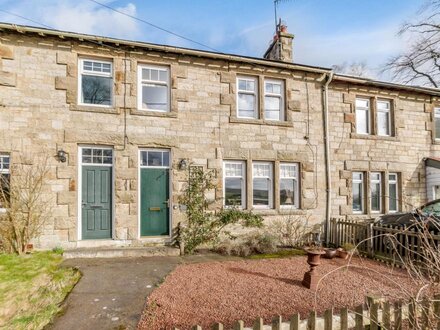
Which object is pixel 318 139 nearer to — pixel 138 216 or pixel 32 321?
pixel 138 216

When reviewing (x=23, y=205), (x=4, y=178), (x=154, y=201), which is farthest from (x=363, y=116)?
(x=4, y=178)

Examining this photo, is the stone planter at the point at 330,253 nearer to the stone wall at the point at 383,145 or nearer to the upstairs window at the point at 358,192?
the stone wall at the point at 383,145

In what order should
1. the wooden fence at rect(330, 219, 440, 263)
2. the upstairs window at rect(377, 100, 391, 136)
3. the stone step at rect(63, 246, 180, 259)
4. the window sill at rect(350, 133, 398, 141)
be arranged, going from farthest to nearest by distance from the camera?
the upstairs window at rect(377, 100, 391, 136) < the window sill at rect(350, 133, 398, 141) < the stone step at rect(63, 246, 180, 259) < the wooden fence at rect(330, 219, 440, 263)

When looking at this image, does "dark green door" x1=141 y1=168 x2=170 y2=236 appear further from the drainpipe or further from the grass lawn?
the drainpipe

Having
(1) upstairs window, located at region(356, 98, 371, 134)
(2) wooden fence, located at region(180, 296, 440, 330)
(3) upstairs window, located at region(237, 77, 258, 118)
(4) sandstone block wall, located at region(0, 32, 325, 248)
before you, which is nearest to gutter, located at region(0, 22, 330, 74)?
(4) sandstone block wall, located at region(0, 32, 325, 248)

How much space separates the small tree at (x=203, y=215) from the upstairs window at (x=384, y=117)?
6.63 m

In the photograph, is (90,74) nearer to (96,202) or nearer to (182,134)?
(182,134)

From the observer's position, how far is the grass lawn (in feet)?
13.4

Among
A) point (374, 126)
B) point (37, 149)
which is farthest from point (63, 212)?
point (374, 126)

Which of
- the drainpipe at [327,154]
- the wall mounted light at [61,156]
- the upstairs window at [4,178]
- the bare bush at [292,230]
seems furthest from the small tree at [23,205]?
the drainpipe at [327,154]

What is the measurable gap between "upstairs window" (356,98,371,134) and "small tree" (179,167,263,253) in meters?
5.74

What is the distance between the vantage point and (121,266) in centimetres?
675

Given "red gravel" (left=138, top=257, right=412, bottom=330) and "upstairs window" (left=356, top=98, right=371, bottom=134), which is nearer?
"red gravel" (left=138, top=257, right=412, bottom=330)

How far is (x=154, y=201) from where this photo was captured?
28.6 feet
